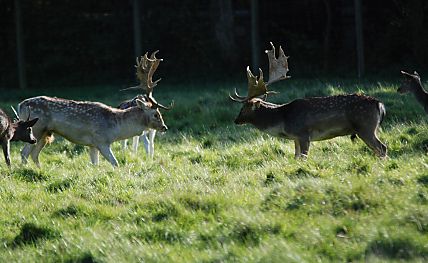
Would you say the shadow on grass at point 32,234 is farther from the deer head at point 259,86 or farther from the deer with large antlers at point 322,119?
the deer head at point 259,86

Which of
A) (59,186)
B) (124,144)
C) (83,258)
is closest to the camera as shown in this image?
(83,258)

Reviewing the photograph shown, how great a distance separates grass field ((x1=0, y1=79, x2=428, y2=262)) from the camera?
8055 mm

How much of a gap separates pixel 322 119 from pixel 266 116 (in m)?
0.93

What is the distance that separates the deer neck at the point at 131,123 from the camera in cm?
1345

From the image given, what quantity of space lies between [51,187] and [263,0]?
15.1m

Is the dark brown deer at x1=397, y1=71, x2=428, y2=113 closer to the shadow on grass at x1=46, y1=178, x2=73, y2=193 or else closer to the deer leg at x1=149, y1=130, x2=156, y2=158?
the deer leg at x1=149, y1=130, x2=156, y2=158

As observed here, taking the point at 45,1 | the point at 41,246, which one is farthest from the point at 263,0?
the point at 41,246

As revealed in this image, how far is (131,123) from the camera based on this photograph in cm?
1347

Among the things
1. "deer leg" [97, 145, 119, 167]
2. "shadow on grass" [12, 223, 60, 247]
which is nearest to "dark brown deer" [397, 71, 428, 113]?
"deer leg" [97, 145, 119, 167]

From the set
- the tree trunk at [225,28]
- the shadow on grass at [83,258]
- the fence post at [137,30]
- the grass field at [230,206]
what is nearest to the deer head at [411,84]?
the grass field at [230,206]

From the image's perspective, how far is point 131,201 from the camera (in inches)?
389

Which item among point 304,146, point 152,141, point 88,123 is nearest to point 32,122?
point 88,123

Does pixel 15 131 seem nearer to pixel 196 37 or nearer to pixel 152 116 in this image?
pixel 152 116

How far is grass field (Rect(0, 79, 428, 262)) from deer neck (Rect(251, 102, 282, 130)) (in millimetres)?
338
